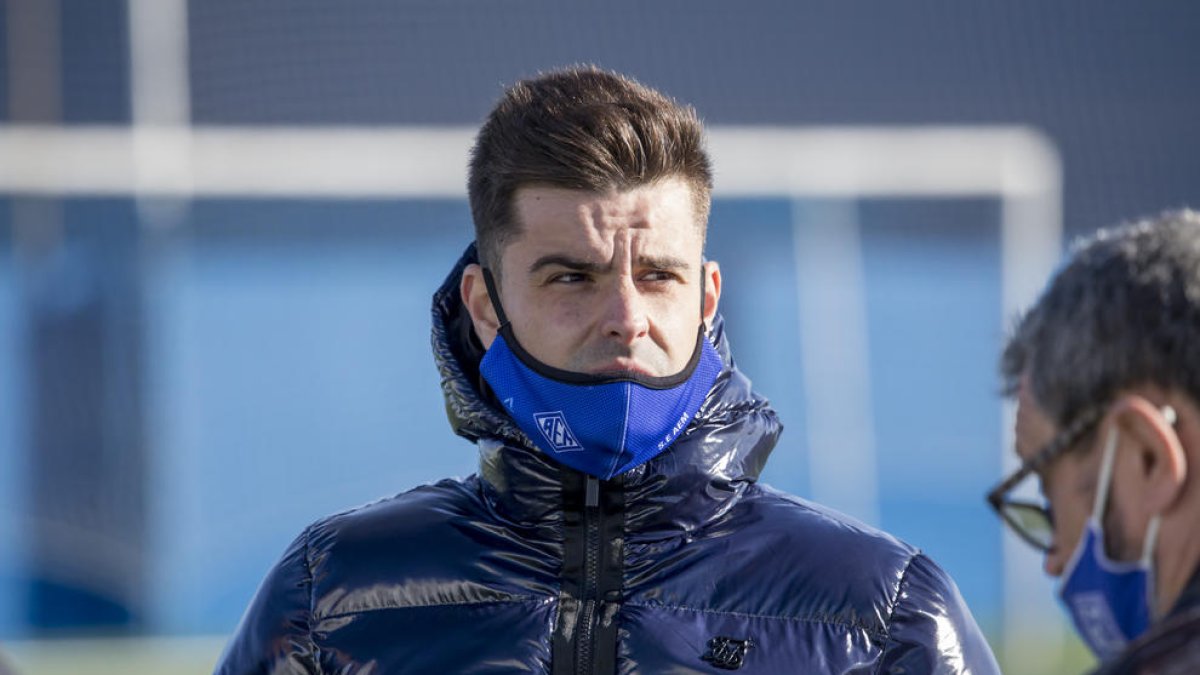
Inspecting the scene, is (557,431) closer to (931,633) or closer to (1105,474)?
(931,633)

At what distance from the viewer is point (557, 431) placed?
218cm

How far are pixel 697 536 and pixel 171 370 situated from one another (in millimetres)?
7883

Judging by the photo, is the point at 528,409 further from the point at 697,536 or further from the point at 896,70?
the point at 896,70

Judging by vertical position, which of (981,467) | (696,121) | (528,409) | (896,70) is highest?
(896,70)

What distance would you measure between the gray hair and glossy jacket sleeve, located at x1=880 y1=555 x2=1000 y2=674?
64 cm

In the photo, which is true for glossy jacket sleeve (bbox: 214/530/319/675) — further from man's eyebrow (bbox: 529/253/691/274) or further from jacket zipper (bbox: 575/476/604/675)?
man's eyebrow (bbox: 529/253/691/274)

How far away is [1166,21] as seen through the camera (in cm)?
1213

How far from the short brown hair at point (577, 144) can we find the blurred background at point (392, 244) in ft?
23.0

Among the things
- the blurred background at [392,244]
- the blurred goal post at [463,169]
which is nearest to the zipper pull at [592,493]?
the blurred background at [392,244]

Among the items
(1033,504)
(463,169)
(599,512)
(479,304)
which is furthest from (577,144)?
(463,169)

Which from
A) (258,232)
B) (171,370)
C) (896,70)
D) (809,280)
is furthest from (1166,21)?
(171,370)

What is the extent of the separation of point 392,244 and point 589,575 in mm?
8382

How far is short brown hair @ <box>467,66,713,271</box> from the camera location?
2.21 meters

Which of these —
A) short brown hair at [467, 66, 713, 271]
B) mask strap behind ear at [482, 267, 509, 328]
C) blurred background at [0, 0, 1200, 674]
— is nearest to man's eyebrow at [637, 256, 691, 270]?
short brown hair at [467, 66, 713, 271]
